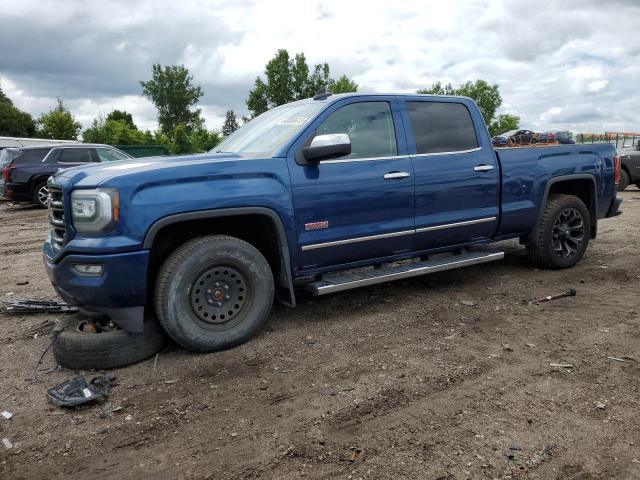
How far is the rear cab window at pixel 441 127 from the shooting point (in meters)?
4.62

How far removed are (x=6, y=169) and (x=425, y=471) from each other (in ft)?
46.9

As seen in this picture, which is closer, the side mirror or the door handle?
the side mirror

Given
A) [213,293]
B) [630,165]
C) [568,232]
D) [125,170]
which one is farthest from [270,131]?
[630,165]

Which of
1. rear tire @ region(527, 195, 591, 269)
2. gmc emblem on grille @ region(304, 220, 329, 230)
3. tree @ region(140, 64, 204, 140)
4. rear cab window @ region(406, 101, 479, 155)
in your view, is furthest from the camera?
tree @ region(140, 64, 204, 140)

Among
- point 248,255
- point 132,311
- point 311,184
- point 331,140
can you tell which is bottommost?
point 132,311

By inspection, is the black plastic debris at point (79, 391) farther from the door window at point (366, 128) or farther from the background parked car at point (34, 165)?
the background parked car at point (34, 165)

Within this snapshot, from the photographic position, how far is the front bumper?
10.7ft

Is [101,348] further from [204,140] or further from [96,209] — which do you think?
[204,140]

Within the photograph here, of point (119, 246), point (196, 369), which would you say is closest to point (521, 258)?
point (196, 369)

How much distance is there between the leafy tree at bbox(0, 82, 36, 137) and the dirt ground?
60006mm

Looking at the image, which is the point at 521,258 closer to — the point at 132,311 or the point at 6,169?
the point at 132,311

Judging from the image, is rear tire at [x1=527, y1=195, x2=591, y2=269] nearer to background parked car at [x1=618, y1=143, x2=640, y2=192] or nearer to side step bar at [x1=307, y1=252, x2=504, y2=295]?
side step bar at [x1=307, y1=252, x2=504, y2=295]

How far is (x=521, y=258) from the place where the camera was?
6363 mm

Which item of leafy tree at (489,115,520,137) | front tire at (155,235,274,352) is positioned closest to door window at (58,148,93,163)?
front tire at (155,235,274,352)
